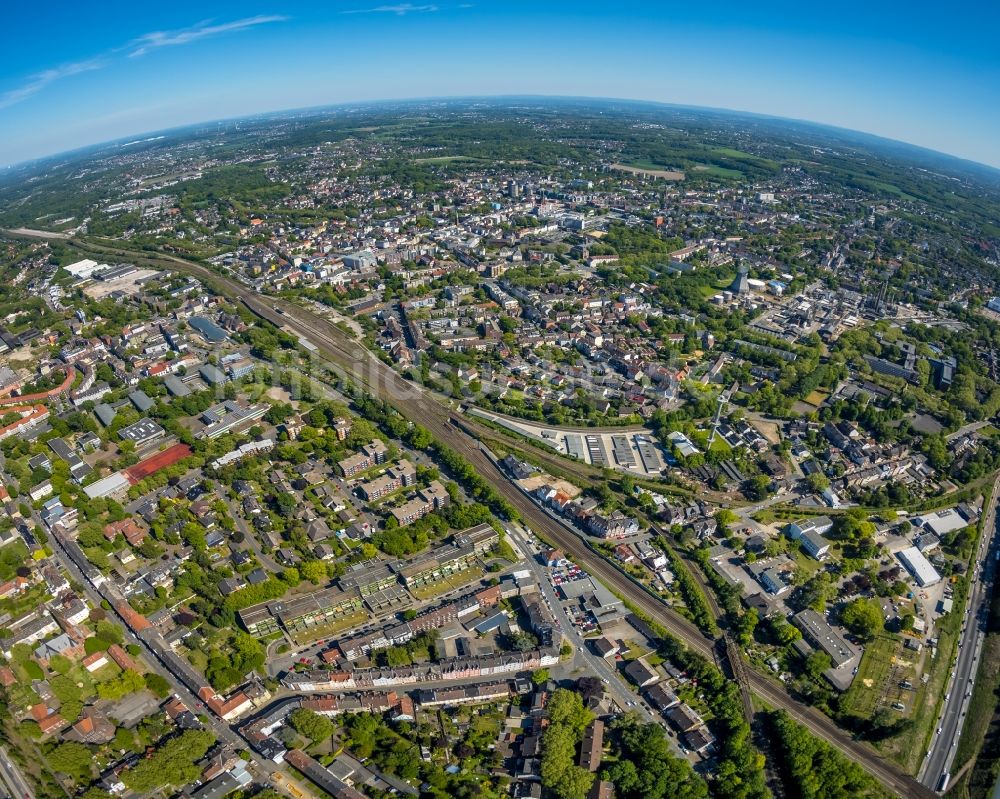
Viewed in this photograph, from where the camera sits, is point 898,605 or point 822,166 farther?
point 822,166

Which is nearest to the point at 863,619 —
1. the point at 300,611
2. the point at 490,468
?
the point at 490,468

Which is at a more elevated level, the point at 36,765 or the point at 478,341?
the point at 478,341

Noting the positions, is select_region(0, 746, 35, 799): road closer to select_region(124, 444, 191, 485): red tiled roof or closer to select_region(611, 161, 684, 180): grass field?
select_region(124, 444, 191, 485): red tiled roof

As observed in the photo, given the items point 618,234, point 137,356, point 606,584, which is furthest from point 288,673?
point 618,234

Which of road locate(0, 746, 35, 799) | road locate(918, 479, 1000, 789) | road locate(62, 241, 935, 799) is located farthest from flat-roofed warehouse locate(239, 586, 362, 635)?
road locate(918, 479, 1000, 789)

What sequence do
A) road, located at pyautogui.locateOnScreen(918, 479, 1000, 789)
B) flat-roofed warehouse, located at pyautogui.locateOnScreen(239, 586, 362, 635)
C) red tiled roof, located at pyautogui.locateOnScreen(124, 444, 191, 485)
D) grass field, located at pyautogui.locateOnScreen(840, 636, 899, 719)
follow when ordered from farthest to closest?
red tiled roof, located at pyautogui.locateOnScreen(124, 444, 191, 485) < flat-roofed warehouse, located at pyautogui.locateOnScreen(239, 586, 362, 635) < grass field, located at pyautogui.locateOnScreen(840, 636, 899, 719) < road, located at pyautogui.locateOnScreen(918, 479, 1000, 789)

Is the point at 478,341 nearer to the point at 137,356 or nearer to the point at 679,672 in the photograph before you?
the point at 137,356
